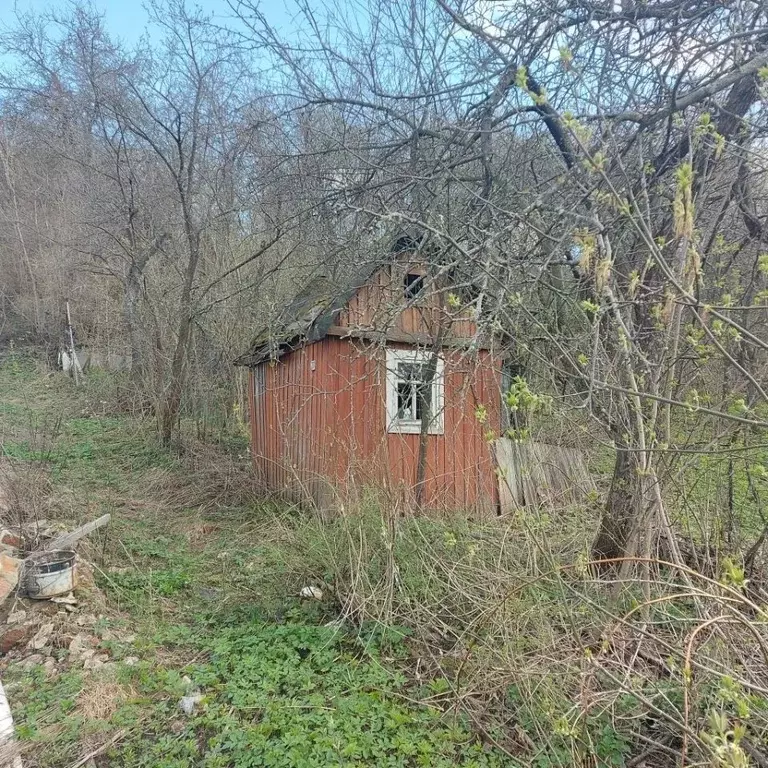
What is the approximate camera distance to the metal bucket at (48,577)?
420cm

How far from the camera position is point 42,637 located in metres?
3.89

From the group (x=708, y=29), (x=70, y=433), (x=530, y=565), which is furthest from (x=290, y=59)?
(x=70, y=433)

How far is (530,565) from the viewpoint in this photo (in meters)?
3.20

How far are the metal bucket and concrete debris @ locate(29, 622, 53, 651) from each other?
304 mm

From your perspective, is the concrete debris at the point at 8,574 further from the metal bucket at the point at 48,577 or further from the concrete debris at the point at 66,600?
the concrete debris at the point at 66,600

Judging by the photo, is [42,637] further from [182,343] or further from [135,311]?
[135,311]

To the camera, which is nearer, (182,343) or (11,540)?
(11,540)

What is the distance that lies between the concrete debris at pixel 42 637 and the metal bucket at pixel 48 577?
304 millimetres

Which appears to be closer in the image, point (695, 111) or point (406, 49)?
point (695, 111)

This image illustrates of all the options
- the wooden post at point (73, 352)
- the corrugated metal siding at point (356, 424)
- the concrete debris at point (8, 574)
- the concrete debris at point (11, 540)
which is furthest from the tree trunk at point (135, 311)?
the concrete debris at point (8, 574)

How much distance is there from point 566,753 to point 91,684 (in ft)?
9.49

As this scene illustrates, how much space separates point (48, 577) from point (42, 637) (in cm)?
49

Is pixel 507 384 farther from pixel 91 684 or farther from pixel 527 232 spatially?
pixel 91 684

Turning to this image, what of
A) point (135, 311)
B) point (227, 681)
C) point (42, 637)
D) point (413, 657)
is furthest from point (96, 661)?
point (135, 311)
